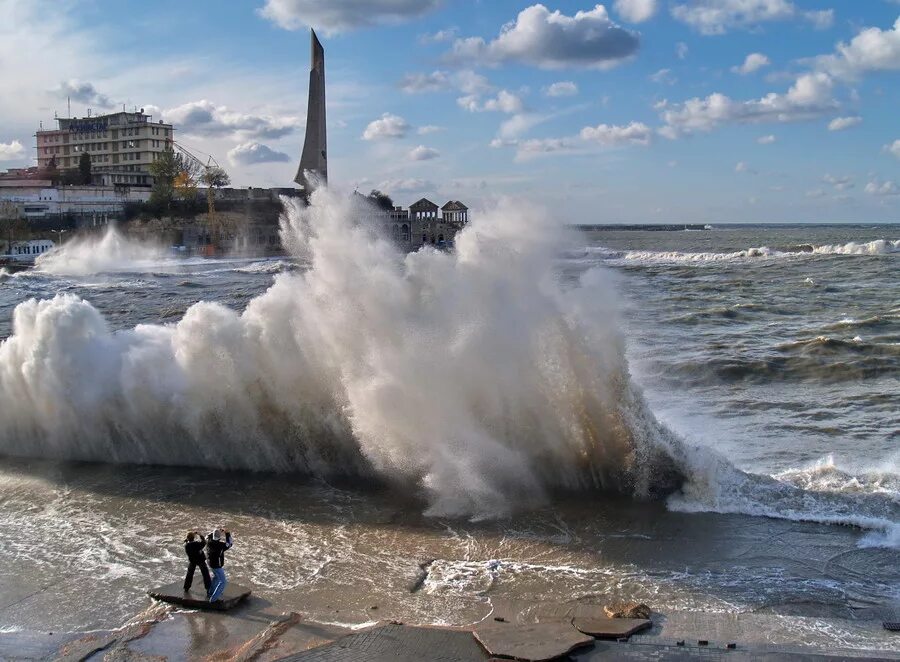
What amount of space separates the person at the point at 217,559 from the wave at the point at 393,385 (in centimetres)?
376

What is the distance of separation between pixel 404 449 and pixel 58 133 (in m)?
121

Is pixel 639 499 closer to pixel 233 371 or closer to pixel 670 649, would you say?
pixel 670 649

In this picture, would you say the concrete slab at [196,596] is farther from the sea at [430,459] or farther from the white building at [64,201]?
the white building at [64,201]

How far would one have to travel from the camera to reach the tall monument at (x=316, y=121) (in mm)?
89688

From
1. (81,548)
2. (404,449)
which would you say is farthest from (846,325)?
(81,548)

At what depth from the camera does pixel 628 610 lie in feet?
29.7

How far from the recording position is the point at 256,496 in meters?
13.8

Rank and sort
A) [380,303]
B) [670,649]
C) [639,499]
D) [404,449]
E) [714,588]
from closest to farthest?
[670,649] < [714,588] < [639,499] < [404,449] < [380,303]

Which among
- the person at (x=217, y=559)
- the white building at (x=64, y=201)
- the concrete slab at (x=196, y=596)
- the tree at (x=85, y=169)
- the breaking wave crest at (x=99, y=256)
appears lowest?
the concrete slab at (x=196, y=596)

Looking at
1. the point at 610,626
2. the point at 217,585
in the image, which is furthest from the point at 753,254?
the point at 217,585

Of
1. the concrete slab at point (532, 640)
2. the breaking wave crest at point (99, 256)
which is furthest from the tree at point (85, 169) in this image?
the concrete slab at point (532, 640)

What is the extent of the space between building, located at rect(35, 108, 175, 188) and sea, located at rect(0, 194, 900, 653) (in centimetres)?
10418

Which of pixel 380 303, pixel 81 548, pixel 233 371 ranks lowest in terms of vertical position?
pixel 81 548

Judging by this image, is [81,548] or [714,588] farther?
[81,548]
